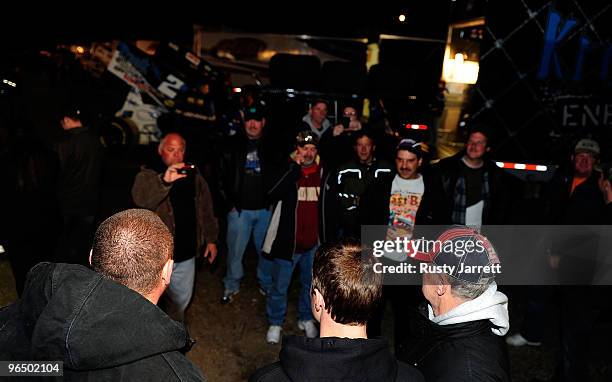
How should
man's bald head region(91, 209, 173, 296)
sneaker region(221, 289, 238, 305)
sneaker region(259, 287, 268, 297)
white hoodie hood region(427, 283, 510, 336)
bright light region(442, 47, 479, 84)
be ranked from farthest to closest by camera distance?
bright light region(442, 47, 479, 84)
sneaker region(259, 287, 268, 297)
sneaker region(221, 289, 238, 305)
white hoodie hood region(427, 283, 510, 336)
man's bald head region(91, 209, 173, 296)

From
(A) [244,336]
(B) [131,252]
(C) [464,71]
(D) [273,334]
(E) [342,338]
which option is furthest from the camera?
(C) [464,71]

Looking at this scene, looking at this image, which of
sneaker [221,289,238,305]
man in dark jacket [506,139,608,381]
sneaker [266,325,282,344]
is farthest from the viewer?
sneaker [221,289,238,305]

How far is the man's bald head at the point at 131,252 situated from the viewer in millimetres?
1856

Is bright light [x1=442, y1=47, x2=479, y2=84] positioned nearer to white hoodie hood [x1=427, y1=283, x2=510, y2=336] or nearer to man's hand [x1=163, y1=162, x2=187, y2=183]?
man's hand [x1=163, y1=162, x2=187, y2=183]

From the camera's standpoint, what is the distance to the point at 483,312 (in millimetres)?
2082

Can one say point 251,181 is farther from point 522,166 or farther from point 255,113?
point 522,166

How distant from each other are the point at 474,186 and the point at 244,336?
2727 mm

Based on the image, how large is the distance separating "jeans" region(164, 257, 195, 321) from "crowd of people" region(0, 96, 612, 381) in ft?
0.04

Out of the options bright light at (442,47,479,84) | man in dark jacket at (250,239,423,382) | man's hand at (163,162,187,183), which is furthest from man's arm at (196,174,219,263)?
bright light at (442,47,479,84)

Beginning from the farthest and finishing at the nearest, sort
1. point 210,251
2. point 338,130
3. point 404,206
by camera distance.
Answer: point 338,130, point 210,251, point 404,206

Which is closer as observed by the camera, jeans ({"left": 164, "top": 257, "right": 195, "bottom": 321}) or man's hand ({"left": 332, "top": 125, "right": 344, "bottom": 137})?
jeans ({"left": 164, "top": 257, "right": 195, "bottom": 321})

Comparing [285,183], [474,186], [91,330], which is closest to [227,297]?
[285,183]

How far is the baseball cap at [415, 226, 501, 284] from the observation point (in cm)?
212

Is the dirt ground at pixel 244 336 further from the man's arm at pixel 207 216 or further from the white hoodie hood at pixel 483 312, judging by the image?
the white hoodie hood at pixel 483 312
